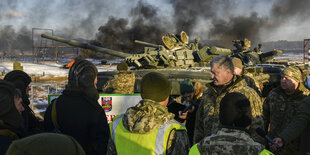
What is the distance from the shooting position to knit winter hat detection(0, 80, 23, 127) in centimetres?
207

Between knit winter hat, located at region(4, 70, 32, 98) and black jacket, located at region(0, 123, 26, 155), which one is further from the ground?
knit winter hat, located at region(4, 70, 32, 98)

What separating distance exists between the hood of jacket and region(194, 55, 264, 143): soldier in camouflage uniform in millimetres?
963

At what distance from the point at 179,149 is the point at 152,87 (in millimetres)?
591

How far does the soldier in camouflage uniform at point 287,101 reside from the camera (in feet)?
11.9

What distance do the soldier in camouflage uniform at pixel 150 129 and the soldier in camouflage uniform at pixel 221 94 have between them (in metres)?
0.89

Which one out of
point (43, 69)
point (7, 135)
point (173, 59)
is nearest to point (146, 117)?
point (7, 135)

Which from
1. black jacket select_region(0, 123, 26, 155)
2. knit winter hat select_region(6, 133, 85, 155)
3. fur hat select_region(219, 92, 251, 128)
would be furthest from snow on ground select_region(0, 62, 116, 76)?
knit winter hat select_region(6, 133, 85, 155)

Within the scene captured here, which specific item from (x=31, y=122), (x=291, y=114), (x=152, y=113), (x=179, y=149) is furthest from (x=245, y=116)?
(x=31, y=122)

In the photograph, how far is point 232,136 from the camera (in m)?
1.84

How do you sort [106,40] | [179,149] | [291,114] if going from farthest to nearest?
[106,40] → [291,114] → [179,149]

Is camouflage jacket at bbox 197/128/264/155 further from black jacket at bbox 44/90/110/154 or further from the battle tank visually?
the battle tank

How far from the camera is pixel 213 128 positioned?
117 inches

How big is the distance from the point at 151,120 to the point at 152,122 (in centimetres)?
2

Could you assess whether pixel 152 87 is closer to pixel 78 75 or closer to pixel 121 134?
pixel 121 134
